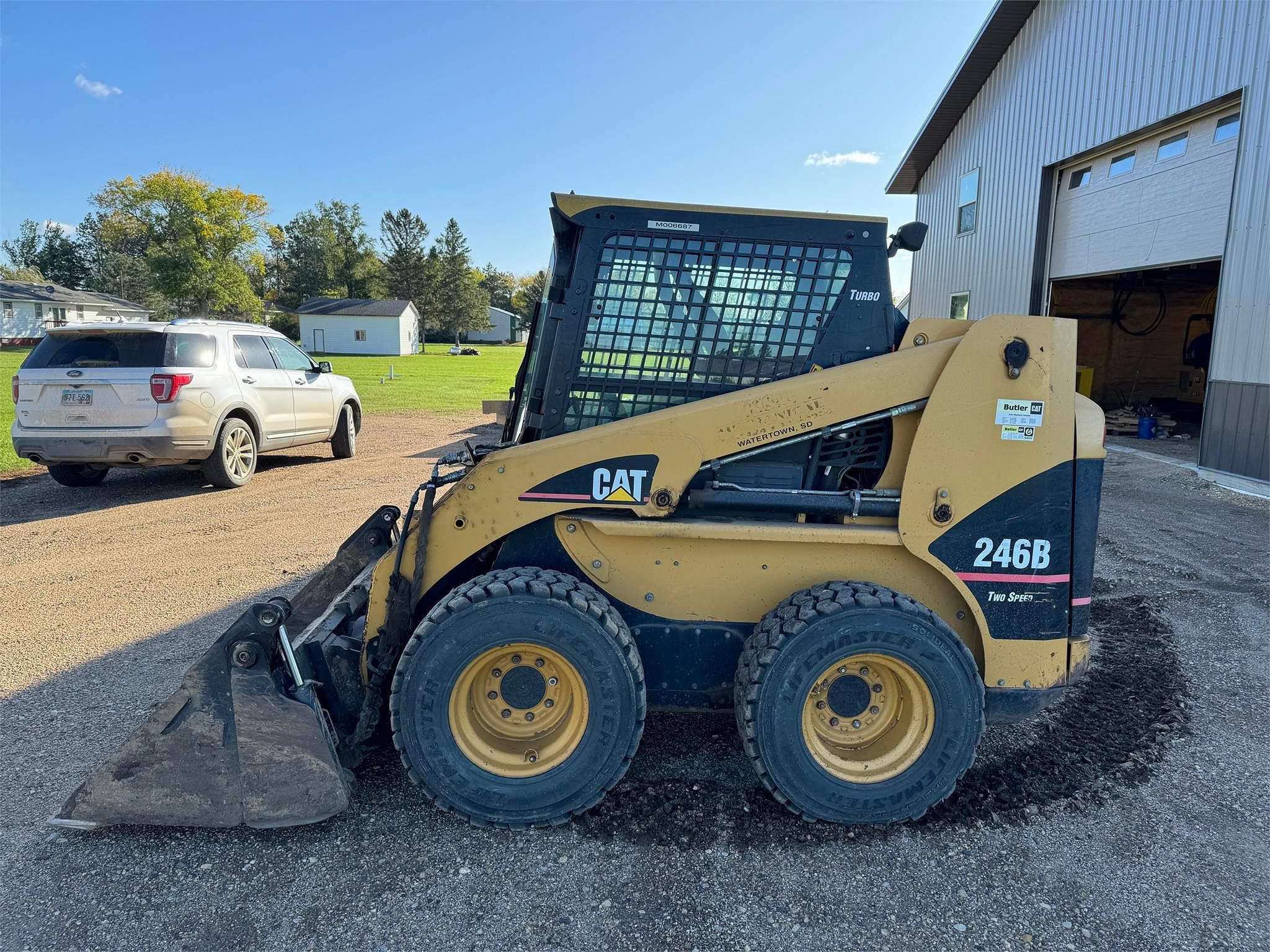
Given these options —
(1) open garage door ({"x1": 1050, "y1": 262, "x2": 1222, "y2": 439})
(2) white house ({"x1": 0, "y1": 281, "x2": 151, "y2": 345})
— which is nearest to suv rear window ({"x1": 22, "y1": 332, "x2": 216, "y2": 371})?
(1) open garage door ({"x1": 1050, "y1": 262, "x2": 1222, "y2": 439})

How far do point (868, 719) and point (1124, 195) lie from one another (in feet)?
39.8

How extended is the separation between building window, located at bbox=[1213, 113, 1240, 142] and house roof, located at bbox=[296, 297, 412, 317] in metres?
62.3

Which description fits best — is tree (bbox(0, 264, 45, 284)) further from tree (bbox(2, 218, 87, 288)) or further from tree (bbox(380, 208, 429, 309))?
tree (bbox(380, 208, 429, 309))

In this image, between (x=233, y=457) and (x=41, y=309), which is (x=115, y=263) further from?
(x=233, y=457)

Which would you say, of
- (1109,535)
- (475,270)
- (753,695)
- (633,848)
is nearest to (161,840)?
(633,848)

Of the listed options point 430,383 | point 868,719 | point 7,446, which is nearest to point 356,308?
point 430,383

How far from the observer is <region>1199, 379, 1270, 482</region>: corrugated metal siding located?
29.4 feet

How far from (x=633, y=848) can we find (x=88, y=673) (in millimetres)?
3437

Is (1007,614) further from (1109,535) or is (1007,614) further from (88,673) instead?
(1109,535)

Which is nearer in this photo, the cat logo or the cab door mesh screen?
the cat logo

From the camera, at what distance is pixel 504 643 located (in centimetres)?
281

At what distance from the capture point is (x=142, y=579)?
5.85 m

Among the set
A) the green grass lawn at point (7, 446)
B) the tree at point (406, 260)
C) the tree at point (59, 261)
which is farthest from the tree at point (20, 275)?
the green grass lawn at point (7, 446)

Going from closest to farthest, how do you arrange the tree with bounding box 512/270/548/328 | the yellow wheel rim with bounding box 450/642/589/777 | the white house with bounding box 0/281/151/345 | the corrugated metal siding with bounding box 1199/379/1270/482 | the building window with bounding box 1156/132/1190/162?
1. the yellow wheel rim with bounding box 450/642/589/777
2. the corrugated metal siding with bounding box 1199/379/1270/482
3. the building window with bounding box 1156/132/1190/162
4. the white house with bounding box 0/281/151/345
5. the tree with bounding box 512/270/548/328
